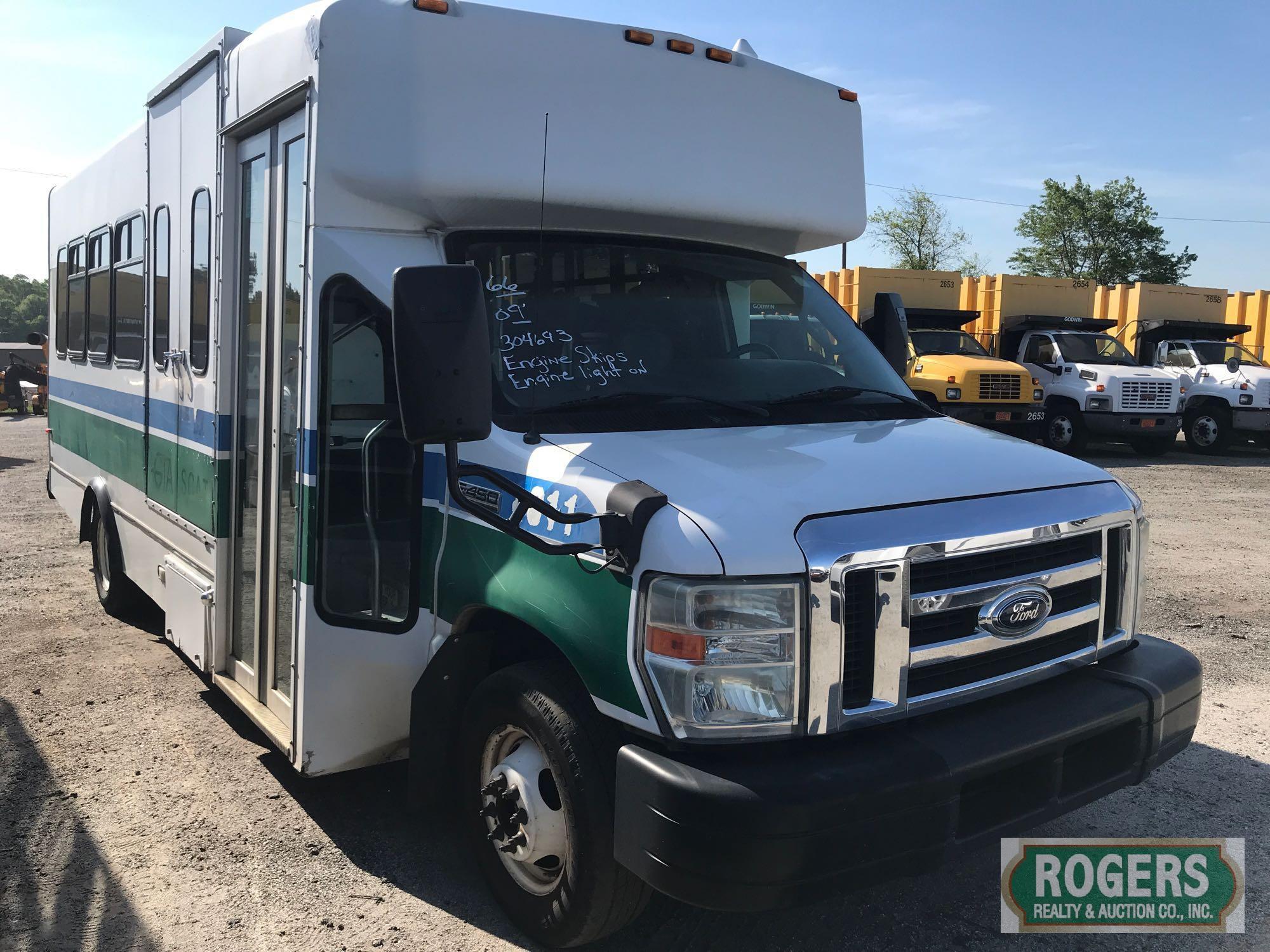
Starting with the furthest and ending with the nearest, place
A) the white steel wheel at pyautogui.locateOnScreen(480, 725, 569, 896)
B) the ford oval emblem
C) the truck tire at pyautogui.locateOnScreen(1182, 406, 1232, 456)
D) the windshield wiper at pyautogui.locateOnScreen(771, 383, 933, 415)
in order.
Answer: the truck tire at pyautogui.locateOnScreen(1182, 406, 1232, 456)
the windshield wiper at pyautogui.locateOnScreen(771, 383, 933, 415)
the white steel wheel at pyautogui.locateOnScreen(480, 725, 569, 896)
the ford oval emblem

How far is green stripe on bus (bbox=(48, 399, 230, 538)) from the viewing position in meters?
4.60

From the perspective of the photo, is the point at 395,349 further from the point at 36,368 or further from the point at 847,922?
the point at 36,368

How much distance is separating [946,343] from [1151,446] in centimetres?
396

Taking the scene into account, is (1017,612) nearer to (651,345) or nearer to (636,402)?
(636,402)

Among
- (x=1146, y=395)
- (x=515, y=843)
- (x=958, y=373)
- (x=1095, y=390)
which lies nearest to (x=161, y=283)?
(x=515, y=843)

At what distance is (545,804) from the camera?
3.17 meters

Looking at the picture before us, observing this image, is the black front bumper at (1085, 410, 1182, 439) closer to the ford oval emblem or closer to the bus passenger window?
the ford oval emblem

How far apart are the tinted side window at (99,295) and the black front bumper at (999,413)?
12.6 metres

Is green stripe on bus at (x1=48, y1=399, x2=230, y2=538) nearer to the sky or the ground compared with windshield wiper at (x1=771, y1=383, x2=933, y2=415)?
nearer to the ground

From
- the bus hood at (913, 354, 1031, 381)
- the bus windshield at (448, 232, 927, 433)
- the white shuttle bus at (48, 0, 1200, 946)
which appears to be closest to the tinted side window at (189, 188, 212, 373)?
the white shuttle bus at (48, 0, 1200, 946)

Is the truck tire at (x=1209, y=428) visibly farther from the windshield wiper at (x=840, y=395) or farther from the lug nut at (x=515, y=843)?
the lug nut at (x=515, y=843)

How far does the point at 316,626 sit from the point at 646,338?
59.3 inches

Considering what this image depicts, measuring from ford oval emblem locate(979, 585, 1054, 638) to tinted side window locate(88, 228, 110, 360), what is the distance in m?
5.66

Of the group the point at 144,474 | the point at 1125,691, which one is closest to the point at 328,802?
the point at 144,474
